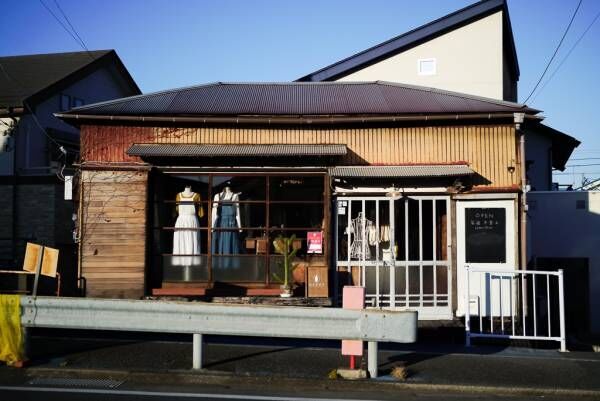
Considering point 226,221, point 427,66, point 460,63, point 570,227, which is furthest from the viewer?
point 427,66

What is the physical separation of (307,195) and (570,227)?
7.54m

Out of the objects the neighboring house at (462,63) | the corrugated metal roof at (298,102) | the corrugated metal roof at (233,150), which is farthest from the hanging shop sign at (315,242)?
the neighboring house at (462,63)

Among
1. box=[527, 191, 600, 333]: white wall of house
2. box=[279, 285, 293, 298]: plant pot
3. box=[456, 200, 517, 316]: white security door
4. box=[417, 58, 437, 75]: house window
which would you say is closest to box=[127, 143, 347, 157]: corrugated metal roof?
box=[279, 285, 293, 298]: plant pot

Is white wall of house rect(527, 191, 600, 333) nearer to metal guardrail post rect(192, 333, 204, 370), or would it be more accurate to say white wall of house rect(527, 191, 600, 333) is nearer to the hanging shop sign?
the hanging shop sign

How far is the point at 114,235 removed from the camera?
11492 millimetres

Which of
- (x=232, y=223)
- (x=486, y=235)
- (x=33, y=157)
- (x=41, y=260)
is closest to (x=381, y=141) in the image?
(x=486, y=235)

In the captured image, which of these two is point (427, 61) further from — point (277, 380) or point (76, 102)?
point (277, 380)

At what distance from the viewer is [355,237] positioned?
11.8 metres

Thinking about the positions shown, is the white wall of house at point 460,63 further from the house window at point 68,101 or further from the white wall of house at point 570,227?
the house window at point 68,101

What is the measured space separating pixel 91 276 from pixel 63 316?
11.6 ft

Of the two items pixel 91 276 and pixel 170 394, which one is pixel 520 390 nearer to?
pixel 170 394

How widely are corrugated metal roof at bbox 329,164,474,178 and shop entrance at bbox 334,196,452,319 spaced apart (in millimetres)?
597

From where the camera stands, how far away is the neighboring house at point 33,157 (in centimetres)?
1781

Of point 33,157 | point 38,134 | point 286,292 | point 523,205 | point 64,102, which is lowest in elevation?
point 286,292
